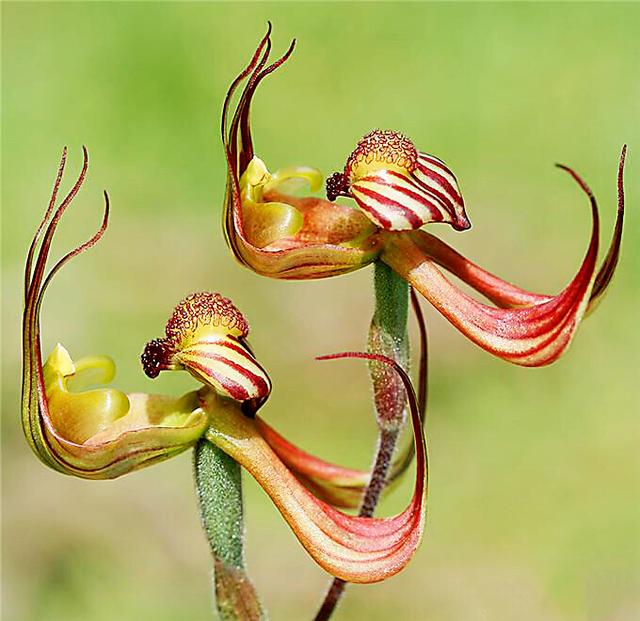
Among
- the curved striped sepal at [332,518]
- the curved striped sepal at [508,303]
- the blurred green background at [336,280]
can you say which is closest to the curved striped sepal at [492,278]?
the curved striped sepal at [508,303]

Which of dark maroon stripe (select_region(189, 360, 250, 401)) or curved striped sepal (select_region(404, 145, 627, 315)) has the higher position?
curved striped sepal (select_region(404, 145, 627, 315))

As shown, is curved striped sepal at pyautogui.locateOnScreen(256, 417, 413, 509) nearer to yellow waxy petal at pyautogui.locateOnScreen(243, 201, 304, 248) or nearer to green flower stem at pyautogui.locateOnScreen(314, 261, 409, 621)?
green flower stem at pyautogui.locateOnScreen(314, 261, 409, 621)

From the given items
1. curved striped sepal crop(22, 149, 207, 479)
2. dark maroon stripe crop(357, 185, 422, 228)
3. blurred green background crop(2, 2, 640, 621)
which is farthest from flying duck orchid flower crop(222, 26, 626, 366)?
blurred green background crop(2, 2, 640, 621)

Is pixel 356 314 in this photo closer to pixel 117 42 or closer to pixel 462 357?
pixel 462 357

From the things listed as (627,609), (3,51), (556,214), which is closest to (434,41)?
(556,214)

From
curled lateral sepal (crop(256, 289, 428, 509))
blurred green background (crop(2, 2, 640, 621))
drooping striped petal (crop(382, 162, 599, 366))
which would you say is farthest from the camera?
blurred green background (crop(2, 2, 640, 621))

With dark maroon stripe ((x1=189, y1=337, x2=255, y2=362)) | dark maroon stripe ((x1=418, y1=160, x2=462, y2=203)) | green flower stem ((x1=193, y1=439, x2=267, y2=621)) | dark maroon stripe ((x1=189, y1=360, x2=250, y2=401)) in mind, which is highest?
dark maroon stripe ((x1=418, y1=160, x2=462, y2=203))

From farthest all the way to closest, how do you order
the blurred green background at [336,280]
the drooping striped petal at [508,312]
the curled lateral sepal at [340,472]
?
the blurred green background at [336,280] → the curled lateral sepal at [340,472] → the drooping striped petal at [508,312]

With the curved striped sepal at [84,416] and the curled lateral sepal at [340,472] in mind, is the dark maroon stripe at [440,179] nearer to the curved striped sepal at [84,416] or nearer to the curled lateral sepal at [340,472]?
the curled lateral sepal at [340,472]
